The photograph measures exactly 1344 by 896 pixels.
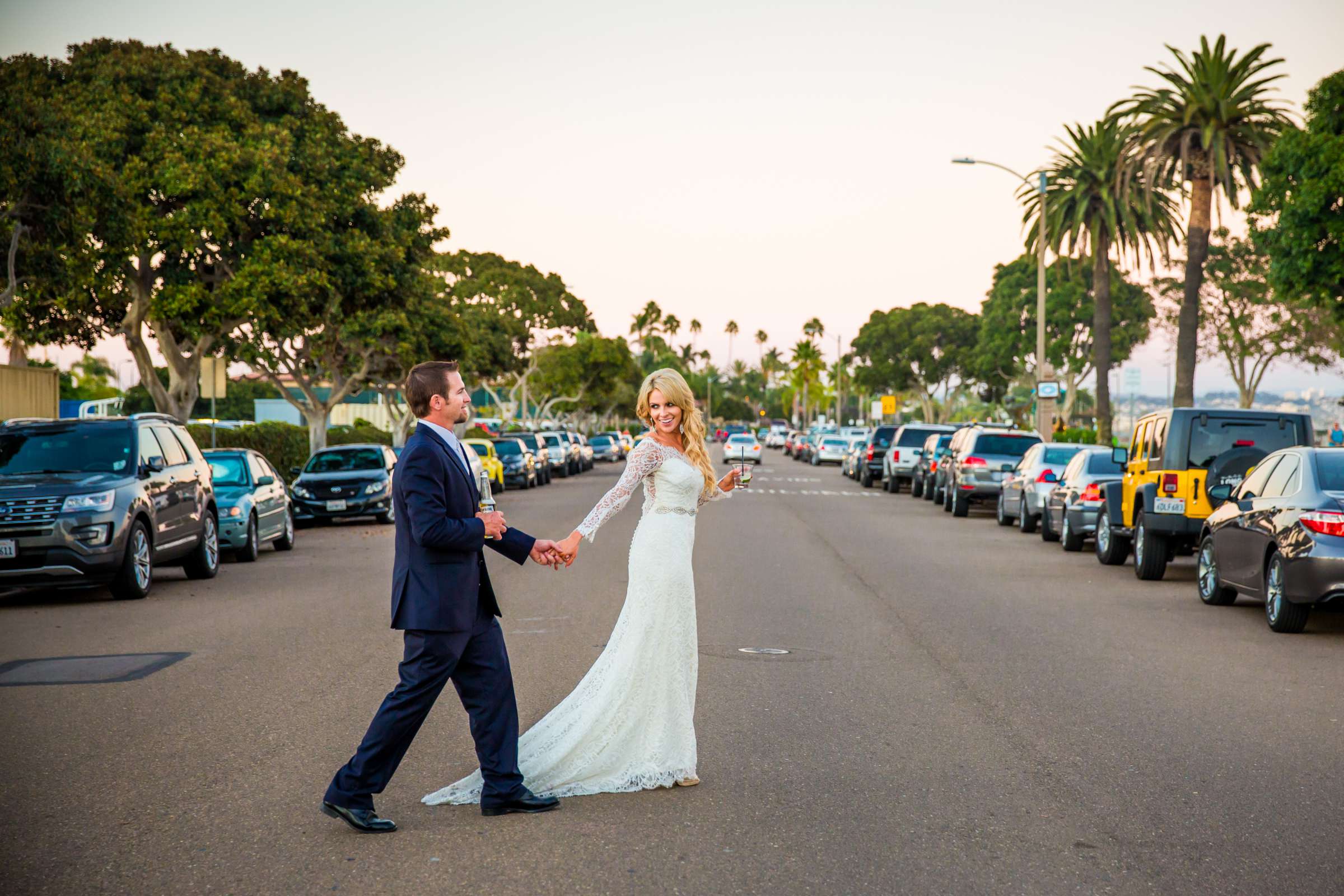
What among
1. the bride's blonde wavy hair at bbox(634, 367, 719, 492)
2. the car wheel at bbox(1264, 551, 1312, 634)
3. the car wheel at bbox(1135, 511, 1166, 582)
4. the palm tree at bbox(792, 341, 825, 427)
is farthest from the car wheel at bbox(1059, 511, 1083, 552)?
the palm tree at bbox(792, 341, 825, 427)

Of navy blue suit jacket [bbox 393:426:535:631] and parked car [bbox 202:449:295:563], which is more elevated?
navy blue suit jacket [bbox 393:426:535:631]

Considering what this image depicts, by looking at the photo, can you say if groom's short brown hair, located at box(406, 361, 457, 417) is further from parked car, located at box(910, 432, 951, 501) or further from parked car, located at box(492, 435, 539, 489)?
parked car, located at box(492, 435, 539, 489)

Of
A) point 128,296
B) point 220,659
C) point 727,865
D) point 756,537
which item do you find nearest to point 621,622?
point 727,865

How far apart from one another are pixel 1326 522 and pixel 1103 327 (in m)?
33.4

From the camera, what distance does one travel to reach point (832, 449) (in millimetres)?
62781

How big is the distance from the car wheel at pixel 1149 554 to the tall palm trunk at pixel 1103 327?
2807cm

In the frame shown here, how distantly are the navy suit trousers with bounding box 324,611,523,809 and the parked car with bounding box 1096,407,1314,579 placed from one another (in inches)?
412

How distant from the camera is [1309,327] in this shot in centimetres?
4934

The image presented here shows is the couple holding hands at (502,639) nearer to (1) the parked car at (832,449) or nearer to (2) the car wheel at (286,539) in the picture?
(2) the car wheel at (286,539)

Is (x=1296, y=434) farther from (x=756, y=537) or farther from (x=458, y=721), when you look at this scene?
(x=458, y=721)

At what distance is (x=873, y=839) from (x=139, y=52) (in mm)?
26477

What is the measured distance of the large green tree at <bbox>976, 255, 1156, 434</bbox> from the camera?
2621 inches

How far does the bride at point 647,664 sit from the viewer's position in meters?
6.05

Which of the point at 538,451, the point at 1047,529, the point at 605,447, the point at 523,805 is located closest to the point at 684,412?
the point at 523,805
